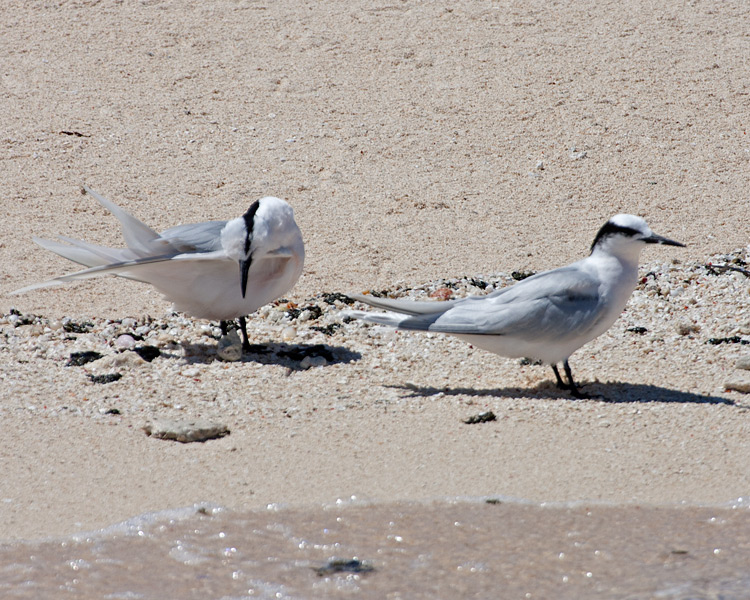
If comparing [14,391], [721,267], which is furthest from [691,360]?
[14,391]

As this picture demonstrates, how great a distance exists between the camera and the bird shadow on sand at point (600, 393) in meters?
4.80

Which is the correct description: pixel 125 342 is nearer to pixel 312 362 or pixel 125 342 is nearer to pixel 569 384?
pixel 312 362

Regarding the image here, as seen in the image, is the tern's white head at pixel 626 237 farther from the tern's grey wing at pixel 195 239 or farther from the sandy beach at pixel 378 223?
the tern's grey wing at pixel 195 239

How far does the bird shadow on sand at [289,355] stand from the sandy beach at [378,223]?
0.09 feet

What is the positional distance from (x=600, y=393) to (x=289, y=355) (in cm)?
162

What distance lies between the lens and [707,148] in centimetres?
830

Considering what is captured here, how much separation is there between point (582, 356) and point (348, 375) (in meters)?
1.25

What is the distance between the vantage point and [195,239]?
5512 mm

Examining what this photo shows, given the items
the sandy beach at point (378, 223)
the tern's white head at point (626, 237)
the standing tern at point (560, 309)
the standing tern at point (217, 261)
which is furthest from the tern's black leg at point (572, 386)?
the standing tern at point (217, 261)

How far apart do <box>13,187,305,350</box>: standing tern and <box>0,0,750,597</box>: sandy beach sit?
306 millimetres

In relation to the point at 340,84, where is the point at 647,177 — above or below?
below

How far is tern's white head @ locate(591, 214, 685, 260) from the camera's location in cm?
483

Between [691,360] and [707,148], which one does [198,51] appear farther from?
[691,360]

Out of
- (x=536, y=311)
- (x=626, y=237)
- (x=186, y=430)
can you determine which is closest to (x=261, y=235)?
(x=186, y=430)
